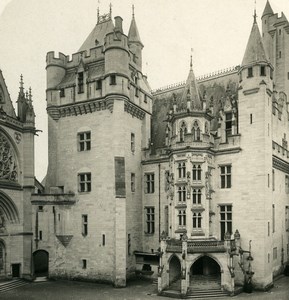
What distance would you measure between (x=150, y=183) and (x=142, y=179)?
2.82ft

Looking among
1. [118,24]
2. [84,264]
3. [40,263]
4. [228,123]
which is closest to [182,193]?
[228,123]

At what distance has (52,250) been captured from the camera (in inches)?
1264

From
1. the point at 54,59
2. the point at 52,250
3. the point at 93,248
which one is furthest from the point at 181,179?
the point at 54,59

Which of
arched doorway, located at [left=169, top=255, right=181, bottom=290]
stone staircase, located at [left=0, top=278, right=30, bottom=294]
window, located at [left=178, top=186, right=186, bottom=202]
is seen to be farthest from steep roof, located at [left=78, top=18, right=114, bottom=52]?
stone staircase, located at [left=0, top=278, right=30, bottom=294]

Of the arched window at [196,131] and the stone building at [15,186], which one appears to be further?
the stone building at [15,186]

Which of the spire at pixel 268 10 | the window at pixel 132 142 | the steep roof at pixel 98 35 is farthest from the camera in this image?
the spire at pixel 268 10

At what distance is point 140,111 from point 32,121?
9.65 metres

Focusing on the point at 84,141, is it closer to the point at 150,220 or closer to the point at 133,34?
the point at 150,220

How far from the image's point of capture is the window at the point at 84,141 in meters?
32.8

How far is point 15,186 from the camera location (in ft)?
102

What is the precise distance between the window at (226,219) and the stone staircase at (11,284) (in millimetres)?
16526

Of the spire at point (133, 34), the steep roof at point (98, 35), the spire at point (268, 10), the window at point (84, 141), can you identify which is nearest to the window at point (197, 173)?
the window at point (84, 141)

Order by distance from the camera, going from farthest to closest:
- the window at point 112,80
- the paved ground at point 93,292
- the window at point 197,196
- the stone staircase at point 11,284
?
the window at point 112,80
the window at point 197,196
the stone staircase at point 11,284
the paved ground at point 93,292

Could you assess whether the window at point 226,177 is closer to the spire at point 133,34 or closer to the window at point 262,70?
the window at point 262,70
